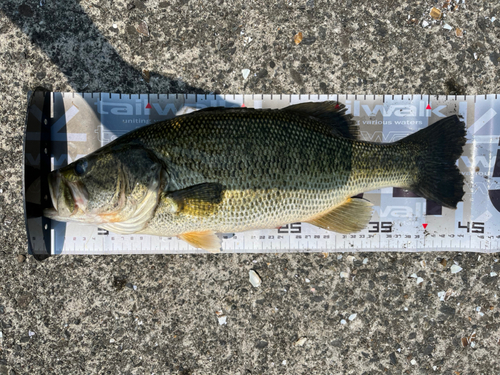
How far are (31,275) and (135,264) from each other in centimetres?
84

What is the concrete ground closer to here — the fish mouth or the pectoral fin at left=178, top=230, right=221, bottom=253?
the pectoral fin at left=178, top=230, right=221, bottom=253

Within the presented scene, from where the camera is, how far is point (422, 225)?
2.77 meters

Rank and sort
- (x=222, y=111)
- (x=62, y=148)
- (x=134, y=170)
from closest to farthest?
(x=134, y=170), (x=222, y=111), (x=62, y=148)

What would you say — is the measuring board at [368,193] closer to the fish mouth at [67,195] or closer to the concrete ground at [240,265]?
the concrete ground at [240,265]

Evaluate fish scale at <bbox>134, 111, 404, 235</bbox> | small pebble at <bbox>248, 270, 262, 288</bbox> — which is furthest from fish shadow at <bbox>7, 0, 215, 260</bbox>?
small pebble at <bbox>248, 270, 262, 288</bbox>

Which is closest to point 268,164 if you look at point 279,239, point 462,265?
point 279,239

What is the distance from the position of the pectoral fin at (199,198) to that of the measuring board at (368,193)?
68 centimetres

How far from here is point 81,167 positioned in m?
2.04

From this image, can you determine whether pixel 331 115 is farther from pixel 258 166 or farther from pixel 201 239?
pixel 201 239

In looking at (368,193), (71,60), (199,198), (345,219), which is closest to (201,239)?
(199,198)

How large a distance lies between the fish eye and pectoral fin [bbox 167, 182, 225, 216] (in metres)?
0.54

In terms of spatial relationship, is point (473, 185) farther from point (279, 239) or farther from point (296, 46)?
point (296, 46)

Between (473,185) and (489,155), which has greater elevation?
(489,155)

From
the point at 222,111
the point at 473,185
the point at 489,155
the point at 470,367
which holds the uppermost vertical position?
the point at 222,111
